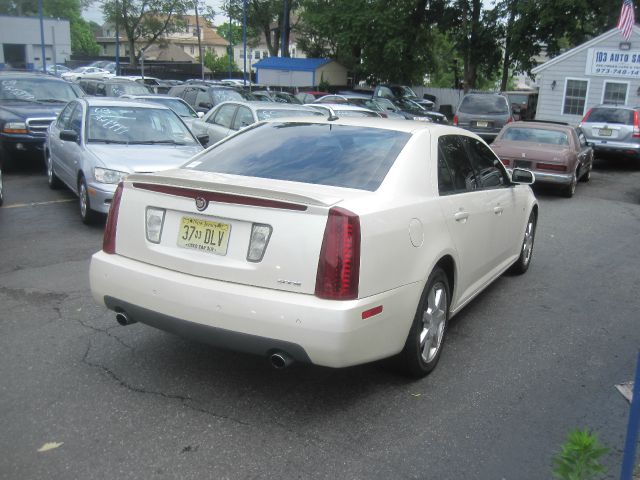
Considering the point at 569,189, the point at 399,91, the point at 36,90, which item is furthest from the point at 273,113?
the point at 399,91

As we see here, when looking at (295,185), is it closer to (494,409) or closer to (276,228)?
(276,228)

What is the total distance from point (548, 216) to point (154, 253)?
833 centimetres

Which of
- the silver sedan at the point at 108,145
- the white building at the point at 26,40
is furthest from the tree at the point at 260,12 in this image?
the silver sedan at the point at 108,145

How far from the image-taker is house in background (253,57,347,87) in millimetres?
46312

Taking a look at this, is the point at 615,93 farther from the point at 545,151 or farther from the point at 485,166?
the point at 485,166

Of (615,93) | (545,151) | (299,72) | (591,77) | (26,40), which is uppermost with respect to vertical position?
(26,40)

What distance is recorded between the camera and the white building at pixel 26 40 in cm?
5938

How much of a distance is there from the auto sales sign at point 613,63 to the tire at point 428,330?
25379 mm

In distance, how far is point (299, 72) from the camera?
153 feet

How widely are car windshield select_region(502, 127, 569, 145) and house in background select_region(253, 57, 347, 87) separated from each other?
34.2 m

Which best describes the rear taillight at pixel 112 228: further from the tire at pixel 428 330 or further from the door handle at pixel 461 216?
the door handle at pixel 461 216

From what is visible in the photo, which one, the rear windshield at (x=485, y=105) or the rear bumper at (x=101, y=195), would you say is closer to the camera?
the rear bumper at (x=101, y=195)

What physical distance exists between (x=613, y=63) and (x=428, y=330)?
25923 mm

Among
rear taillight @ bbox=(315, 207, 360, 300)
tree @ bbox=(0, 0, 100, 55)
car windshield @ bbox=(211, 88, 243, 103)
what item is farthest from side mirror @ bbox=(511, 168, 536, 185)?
tree @ bbox=(0, 0, 100, 55)
